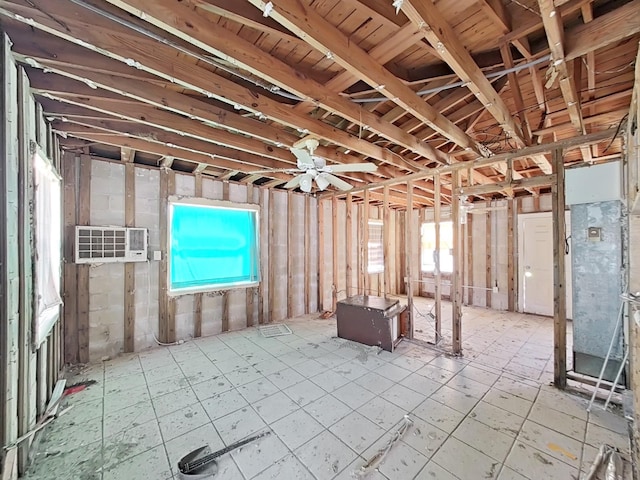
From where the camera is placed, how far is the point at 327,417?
226 cm

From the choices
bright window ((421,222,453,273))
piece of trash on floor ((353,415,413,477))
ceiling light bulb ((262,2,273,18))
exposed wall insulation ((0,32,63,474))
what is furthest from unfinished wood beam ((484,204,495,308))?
exposed wall insulation ((0,32,63,474))

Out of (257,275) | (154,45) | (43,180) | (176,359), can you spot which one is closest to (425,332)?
(257,275)

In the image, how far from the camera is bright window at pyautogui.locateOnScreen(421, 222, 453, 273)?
6930mm

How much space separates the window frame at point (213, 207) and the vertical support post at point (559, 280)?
433 centimetres

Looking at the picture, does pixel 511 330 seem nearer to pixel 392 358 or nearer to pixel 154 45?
pixel 392 358

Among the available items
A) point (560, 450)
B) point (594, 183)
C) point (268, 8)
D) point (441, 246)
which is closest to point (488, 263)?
point (441, 246)

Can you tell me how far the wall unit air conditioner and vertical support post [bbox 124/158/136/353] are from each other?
15cm

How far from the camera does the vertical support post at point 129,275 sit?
12.1 feet

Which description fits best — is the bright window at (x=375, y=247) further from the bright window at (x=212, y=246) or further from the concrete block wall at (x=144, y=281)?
the bright window at (x=212, y=246)

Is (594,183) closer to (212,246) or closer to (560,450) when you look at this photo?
(560,450)

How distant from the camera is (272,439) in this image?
2.02 meters

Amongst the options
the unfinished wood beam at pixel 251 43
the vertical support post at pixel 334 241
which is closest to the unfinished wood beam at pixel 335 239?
the vertical support post at pixel 334 241

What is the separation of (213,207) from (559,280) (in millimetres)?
4861

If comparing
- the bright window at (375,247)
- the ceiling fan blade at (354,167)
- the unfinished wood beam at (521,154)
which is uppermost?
the unfinished wood beam at (521,154)
